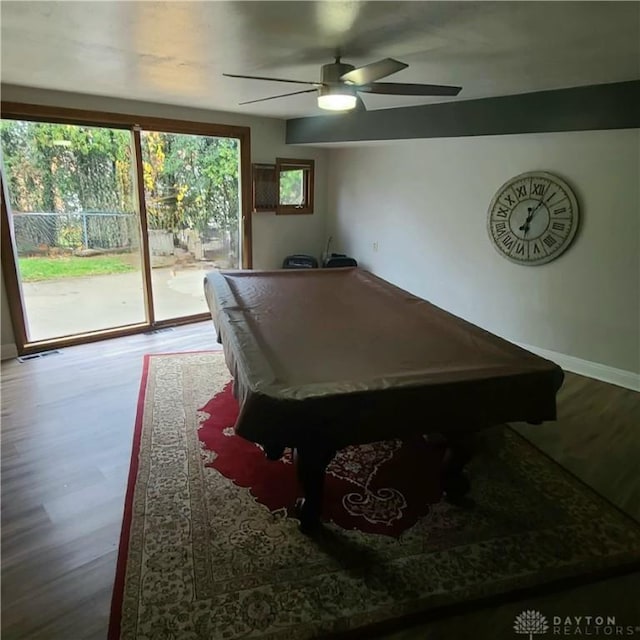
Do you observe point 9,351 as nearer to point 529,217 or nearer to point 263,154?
point 263,154

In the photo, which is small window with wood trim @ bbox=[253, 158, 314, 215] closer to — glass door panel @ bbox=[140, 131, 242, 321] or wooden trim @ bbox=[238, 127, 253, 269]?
wooden trim @ bbox=[238, 127, 253, 269]

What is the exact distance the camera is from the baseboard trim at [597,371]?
357cm

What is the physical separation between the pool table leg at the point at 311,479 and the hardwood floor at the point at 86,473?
61cm

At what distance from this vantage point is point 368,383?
69.4 inches

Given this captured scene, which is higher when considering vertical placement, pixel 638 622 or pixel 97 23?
pixel 97 23

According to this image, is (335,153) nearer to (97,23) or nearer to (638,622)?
(97,23)

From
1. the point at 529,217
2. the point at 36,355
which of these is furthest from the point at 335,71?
the point at 36,355

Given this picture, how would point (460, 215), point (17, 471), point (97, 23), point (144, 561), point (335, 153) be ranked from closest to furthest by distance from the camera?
1. point (144, 561)
2. point (97, 23)
3. point (17, 471)
4. point (460, 215)
5. point (335, 153)

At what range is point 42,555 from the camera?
6.46 ft

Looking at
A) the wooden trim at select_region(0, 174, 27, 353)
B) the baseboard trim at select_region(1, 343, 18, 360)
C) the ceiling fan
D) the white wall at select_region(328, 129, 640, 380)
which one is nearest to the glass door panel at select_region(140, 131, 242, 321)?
the wooden trim at select_region(0, 174, 27, 353)

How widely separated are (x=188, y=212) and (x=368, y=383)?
4.01 meters

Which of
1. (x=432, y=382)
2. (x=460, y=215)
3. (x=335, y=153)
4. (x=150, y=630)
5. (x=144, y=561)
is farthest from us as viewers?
(x=335, y=153)

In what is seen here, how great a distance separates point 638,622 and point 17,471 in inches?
116

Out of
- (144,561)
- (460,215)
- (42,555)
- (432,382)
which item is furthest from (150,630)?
(460,215)
